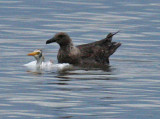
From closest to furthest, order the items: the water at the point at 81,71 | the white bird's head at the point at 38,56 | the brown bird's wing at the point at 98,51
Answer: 1. the water at the point at 81,71
2. the white bird's head at the point at 38,56
3. the brown bird's wing at the point at 98,51

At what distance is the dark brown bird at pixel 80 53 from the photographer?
80.1 feet

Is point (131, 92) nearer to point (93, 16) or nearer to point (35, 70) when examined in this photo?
point (35, 70)

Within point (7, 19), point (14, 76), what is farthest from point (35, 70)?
point (7, 19)

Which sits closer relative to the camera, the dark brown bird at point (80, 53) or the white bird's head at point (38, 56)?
the white bird's head at point (38, 56)

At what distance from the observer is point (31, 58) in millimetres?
25438

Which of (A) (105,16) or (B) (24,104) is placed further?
(A) (105,16)

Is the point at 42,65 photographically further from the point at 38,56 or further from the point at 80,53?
the point at 80,53

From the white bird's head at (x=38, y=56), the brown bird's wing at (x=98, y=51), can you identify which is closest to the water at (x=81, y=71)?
the brown bird's wing at (x=98, y=51)

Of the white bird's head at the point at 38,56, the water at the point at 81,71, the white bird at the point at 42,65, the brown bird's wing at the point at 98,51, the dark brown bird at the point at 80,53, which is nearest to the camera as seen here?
the water at the point at 81,71

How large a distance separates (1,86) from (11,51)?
20.2 ft

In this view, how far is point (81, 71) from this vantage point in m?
22.8

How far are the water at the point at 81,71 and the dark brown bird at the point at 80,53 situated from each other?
399 millimetres

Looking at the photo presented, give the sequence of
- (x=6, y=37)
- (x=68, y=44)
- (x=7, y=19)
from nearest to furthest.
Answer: (x=68, y=44)
(x=6, y=37)
(x=7, y=19)

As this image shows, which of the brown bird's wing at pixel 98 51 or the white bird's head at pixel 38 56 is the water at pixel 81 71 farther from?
the white bird's head at pixel 38 56
